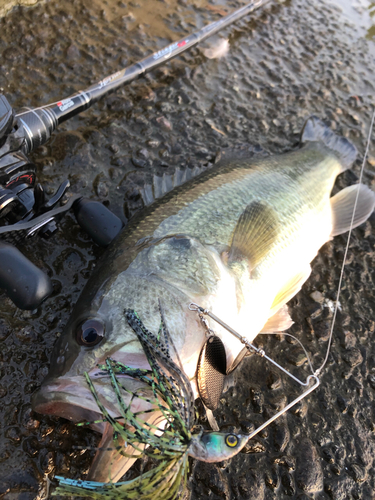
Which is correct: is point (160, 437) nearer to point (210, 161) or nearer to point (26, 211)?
point (26, 211)

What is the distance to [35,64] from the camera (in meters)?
3.69

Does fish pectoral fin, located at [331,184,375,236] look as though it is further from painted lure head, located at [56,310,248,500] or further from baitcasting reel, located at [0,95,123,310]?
painted lure head, located at [56,310,248,500]

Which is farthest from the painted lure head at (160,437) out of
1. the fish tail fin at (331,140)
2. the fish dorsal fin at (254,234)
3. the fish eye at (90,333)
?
the fish tail fin at (331,140)

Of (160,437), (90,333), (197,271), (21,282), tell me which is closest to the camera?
(160,437)

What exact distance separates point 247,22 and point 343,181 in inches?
127

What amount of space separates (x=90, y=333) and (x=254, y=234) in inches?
50.8

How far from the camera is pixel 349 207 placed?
10.9ft

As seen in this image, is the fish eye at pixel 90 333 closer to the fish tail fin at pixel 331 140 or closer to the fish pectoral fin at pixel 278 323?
the fish pectoral fin at pixel 278 323

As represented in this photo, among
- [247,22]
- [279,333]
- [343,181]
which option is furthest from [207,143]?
[247,22]

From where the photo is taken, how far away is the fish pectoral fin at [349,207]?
126 inches

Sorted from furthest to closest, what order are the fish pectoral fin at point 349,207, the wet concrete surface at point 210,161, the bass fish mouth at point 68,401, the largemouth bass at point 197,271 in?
the fish pectoral fin at point 349,207 < the wet concrete surface at point 210,161 < the largemouth bass at point 197,271 < the bass fish mouth at point 68,401

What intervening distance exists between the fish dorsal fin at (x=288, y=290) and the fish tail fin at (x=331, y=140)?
5.17ft

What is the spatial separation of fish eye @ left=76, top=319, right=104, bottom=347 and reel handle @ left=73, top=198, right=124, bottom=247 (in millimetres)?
765

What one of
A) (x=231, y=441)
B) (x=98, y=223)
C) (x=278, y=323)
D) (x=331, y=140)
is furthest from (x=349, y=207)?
(x=231, y=441)
